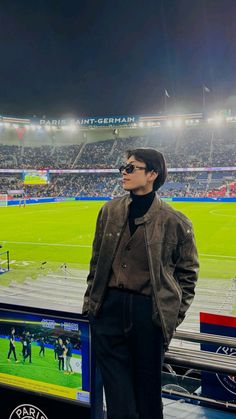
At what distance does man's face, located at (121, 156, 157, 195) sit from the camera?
200cm

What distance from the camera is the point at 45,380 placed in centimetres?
231

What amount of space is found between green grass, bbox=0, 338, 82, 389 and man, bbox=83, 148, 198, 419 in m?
0.41

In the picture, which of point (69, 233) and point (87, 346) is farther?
point (69, 233)

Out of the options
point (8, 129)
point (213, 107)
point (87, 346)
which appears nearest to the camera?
point (87, 346)

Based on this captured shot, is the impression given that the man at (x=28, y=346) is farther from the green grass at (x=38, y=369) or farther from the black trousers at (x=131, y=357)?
the black trousers at (x=131, y=357)

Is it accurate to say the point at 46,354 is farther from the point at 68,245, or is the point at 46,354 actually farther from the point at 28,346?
the point at 68,245

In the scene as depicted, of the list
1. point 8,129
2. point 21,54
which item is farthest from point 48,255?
point 8,129

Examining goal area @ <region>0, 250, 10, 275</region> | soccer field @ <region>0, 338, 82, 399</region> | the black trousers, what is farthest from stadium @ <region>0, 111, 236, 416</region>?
the black trousers

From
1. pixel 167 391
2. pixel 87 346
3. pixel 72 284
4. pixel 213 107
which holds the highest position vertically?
pixel 213 107

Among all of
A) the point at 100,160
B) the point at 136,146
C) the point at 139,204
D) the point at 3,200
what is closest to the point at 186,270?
the point at 139,204

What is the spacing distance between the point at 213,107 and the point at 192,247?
6770cm

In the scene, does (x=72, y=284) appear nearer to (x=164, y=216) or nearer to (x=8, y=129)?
(x=164, y=216)

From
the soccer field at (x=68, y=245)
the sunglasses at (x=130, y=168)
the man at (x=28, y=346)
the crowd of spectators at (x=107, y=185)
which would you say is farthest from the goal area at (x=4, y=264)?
the crowd of spectators at (x=107, y=185)

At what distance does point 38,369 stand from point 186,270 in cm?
126
